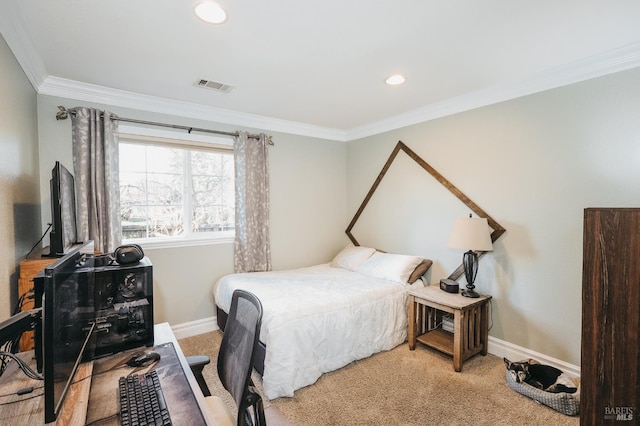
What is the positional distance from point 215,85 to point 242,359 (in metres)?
2.36

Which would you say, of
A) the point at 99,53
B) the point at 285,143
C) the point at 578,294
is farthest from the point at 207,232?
the point at 578,294

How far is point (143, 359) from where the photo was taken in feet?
4.40

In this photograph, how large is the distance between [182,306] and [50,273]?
8.83 feet

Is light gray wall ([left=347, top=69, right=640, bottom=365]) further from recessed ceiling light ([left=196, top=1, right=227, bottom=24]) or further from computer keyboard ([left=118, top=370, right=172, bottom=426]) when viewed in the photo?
computer keyboard ([left=118, top=370, right=172, bottom=426])

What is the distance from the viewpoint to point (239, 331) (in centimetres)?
136

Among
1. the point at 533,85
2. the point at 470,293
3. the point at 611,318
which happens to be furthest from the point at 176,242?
the point at 533,85

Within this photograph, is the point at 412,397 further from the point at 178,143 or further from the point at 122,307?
the point at 178,143

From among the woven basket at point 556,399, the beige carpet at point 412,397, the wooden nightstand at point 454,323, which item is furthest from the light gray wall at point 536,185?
the beige carpet at point 412,397

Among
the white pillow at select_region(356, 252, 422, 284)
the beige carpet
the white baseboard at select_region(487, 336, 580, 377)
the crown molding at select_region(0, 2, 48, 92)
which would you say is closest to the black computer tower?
the beige carpet

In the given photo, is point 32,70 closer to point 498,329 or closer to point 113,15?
point 113,15

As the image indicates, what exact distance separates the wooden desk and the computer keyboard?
3cm

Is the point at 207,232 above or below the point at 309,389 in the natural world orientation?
above

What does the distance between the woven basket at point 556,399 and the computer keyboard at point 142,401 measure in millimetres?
2424

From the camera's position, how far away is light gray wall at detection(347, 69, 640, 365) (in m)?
2.16
